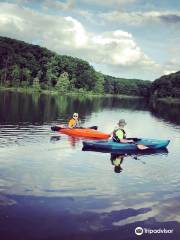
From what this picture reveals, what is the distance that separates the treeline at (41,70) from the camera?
143625 mm

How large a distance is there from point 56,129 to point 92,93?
460ft

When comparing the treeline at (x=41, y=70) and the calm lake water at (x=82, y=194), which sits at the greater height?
the treeline at (x=41, y=70)

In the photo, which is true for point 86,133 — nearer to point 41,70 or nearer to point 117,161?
point 117,161

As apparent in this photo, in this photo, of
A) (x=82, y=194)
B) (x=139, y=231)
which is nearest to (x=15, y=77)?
(x=82, y=194)

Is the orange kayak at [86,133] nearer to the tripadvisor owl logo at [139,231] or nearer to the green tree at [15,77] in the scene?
the tripadvisor owl logo at [139,231]

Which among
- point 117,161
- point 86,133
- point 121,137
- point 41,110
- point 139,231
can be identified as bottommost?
point 139,231

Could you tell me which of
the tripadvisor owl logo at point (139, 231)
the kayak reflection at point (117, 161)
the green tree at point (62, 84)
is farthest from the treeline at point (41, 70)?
the tripadvisor owl logo at point (139, 231)

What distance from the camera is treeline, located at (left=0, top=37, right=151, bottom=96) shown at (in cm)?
14362

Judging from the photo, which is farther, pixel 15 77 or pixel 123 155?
pixel 15 77

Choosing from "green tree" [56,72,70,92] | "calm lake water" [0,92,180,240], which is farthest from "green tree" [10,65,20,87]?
"calm lake water" [0,92,180,240]

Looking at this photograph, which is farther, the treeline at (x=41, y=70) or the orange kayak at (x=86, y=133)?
the treeline at (x=41, y=70)

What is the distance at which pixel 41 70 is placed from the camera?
159 meters

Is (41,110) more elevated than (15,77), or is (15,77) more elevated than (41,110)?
(15,77)

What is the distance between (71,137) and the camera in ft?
110
